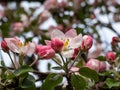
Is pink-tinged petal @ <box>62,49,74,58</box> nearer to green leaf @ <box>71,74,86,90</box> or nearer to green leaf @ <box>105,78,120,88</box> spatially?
green leaf @ <box>71,74,86,90</box>

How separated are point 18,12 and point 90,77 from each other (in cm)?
192

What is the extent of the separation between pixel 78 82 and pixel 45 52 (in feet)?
0.47

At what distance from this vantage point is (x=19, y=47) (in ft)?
4.16

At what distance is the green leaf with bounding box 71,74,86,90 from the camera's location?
1.18 metres

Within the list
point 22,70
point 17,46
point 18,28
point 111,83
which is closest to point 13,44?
point 17,46

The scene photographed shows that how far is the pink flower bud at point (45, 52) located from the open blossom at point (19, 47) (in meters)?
0.02

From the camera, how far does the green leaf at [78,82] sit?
3.89 ft

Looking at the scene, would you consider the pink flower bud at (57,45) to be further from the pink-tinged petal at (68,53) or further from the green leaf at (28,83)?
the green leaf at (28,83)

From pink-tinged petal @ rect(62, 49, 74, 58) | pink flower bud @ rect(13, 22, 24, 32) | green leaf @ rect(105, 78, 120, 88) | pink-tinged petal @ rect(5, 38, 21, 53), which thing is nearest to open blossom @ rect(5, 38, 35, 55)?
pink-tinged petal @ rect(5, 38, 21, 53)

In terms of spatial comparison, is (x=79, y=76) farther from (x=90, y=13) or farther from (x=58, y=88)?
(x=90, y=13)

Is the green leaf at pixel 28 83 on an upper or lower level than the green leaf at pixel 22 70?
lower

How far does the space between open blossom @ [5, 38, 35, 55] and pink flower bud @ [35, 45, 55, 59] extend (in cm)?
2

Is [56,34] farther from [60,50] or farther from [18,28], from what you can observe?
[18,28]

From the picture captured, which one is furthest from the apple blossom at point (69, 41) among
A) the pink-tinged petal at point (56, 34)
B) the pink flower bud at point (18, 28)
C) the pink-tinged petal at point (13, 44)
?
the pink flower bud at point (18, 28)
